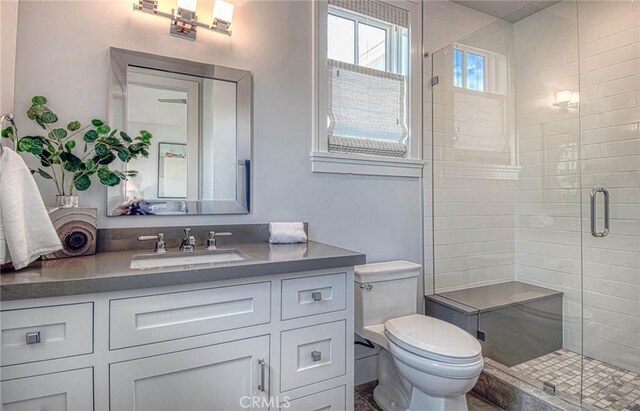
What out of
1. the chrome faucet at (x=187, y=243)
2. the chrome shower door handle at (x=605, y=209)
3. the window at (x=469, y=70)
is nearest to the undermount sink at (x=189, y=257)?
the chrome faucet at (x=187, y=243)

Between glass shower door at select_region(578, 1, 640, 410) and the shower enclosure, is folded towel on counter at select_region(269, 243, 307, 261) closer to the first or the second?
the shower enclosure

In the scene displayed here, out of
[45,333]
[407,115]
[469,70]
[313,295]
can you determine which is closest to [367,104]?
[407,115]

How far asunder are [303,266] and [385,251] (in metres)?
1.02

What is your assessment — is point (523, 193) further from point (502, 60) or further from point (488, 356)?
point (488, 356)

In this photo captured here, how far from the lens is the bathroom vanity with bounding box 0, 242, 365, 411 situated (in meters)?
0.92

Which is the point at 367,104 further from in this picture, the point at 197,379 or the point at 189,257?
the point at 197,379

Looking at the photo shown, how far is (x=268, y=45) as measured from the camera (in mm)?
1812

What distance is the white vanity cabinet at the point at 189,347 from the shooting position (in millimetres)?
919

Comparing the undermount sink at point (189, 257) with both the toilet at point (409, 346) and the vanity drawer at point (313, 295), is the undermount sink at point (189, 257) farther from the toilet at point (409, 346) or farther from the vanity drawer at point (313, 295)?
the toilet at point (409, 346)

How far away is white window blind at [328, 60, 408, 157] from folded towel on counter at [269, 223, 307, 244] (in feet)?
1.78

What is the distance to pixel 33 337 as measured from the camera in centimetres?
90

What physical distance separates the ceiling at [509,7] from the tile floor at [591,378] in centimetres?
239

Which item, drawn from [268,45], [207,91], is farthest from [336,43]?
[207,91]

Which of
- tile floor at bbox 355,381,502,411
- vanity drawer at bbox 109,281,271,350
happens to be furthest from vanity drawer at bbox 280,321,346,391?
tile floor at bbox 355,381,502,411
